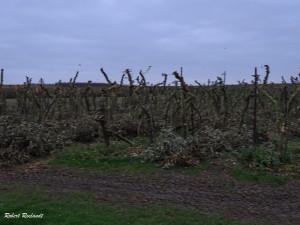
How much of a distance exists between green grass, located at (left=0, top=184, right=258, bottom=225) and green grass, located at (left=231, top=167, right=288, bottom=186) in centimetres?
258

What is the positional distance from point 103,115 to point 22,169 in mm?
2744

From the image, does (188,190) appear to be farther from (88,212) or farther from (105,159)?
(105,159)

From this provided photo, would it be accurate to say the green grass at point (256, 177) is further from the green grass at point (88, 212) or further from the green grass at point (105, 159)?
the green grass at point (88, 212)

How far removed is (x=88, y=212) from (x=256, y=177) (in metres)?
4.24

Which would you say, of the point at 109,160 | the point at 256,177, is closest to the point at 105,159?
the point at 109,160

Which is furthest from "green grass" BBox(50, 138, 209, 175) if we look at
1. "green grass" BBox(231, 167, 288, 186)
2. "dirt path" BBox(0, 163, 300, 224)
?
"green grass" BBox(231, 167, 288, 186)

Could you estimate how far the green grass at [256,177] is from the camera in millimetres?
10469

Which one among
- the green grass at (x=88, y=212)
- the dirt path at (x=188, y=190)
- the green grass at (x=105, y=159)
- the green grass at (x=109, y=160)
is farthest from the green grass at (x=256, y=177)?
the green grass at (x=88, y=212)

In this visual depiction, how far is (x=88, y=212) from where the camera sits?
8484 millimetres

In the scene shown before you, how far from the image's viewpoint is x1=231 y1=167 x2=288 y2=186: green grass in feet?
34.3

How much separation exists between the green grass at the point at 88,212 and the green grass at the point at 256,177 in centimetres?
258

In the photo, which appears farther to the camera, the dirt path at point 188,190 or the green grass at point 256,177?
the green grass at point 256,177

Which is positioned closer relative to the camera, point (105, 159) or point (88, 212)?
point (88, 212)

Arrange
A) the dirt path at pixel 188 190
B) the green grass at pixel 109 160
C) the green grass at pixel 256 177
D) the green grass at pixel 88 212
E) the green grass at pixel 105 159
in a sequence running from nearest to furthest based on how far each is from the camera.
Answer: the green grass at pixel 88 212
the dirt path at pixel 188 190
the green grass at pixel 256 177
the green grass at pixel 109 160
the green grass at pixel 105 159
